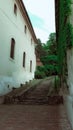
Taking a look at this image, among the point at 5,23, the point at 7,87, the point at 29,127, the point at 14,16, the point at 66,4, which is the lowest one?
the point at 29,127

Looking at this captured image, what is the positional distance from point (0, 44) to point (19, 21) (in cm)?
584

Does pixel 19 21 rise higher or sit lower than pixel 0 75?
higher

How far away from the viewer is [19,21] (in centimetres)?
1902

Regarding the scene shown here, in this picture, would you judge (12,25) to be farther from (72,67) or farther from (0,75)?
(72,67)

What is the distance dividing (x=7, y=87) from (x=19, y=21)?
6.30 metres

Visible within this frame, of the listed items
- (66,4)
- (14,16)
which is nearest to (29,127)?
(66,4)

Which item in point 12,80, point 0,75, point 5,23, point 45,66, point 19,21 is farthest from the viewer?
point 45,66

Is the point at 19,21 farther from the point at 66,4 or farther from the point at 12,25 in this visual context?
the point at 66,4

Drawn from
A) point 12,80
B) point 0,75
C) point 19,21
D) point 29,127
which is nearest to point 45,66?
point 19,21

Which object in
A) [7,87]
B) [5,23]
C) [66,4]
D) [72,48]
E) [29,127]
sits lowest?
[29,127]

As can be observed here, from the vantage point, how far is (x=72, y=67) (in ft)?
16.5

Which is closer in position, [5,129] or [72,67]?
[72,67]

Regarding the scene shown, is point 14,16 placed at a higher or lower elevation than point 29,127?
higher

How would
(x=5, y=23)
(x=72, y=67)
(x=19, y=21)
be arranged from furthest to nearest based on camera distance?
(x=19, y=21) → (x=5, y=23) → (x=72, y=67)
